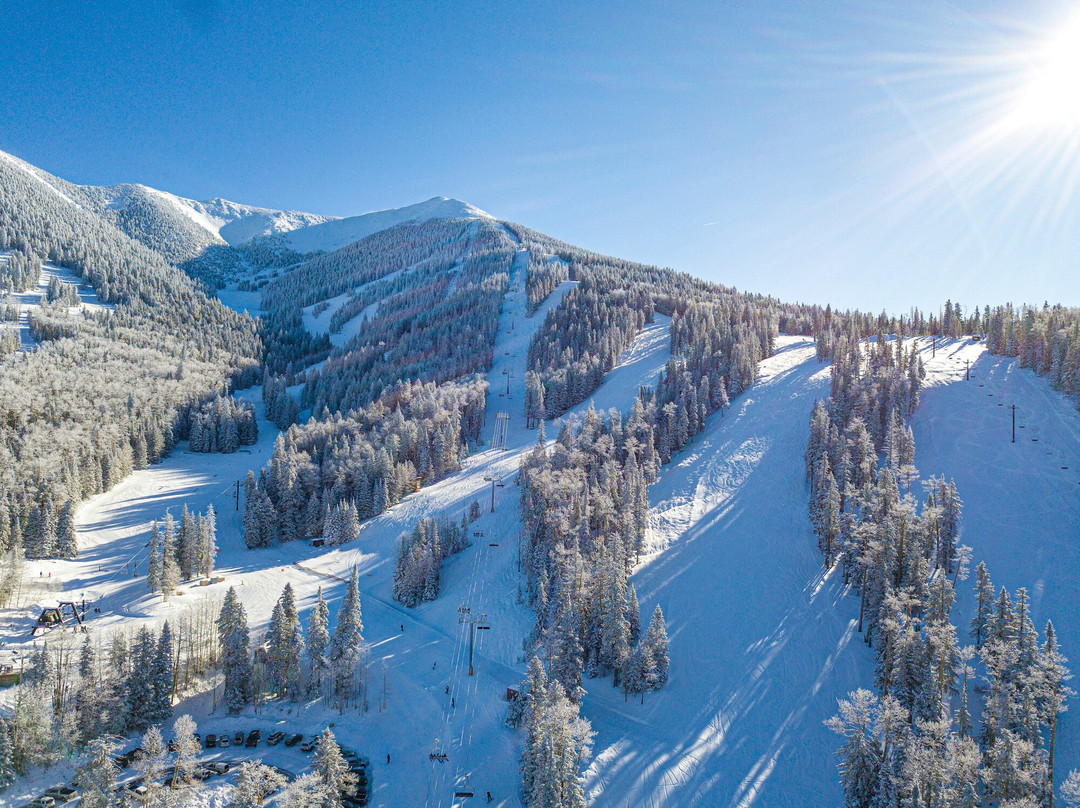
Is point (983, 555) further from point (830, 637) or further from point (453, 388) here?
point (453, 388)

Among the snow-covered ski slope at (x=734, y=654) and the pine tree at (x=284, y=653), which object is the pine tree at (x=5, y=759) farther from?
the snow-covered ski slope at (x=734, y=654)

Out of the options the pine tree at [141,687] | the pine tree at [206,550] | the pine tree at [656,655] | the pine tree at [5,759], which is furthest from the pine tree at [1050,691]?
the pine tree at [206,550]

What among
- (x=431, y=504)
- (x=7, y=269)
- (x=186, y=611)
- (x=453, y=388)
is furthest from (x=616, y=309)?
(x=7, y=269)

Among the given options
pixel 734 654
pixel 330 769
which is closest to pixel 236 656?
pixel 330 769

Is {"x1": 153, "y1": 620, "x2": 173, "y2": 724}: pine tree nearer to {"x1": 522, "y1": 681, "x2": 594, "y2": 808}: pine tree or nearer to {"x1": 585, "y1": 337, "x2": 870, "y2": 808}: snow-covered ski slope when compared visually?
{"x1": 522, "y1": 681, "x2": 594, "y2": 808}: pine tree

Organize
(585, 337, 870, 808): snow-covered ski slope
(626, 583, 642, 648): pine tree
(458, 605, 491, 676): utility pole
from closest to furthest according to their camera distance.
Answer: (585, 337, 870, 808): snow-covered ski slope → (626, 583, 642, 648): pine tree → (458, 605, 491, 676): utility pole

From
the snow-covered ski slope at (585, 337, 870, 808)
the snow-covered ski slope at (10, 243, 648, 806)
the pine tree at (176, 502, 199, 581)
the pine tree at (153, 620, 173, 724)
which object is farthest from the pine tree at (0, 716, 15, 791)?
the snow-covered ski slope at (585, 337, 870, 808)
